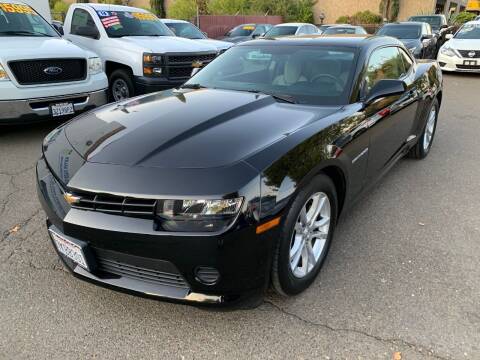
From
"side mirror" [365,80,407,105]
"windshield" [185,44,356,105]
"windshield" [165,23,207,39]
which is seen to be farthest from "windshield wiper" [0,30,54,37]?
"side mirror" [365,80,407,105]

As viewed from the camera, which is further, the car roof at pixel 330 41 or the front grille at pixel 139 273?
the car roof at pixel 330 41

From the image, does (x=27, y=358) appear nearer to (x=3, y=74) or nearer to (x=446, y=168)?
(x=3, y=74)

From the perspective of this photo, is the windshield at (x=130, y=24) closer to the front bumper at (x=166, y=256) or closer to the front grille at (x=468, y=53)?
the front bumper at (x=166, y=256)

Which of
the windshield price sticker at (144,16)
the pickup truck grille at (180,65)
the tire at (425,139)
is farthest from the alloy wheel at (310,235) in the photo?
the windshield price sticker at (144,16)

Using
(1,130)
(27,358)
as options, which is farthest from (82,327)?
(1,130)

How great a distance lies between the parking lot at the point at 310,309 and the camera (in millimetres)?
2232

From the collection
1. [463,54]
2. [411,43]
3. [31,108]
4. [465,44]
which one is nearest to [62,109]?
[31,108]

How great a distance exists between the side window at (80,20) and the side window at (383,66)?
5.88m

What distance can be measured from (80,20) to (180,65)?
2573 mm

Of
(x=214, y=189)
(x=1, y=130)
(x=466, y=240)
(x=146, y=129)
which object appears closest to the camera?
(x=214, y=189)

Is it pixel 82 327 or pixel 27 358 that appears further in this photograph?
pixel 82 327

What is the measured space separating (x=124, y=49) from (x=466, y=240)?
603cm

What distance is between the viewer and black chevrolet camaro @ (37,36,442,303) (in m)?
2.05

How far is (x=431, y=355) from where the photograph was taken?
85.5 inches
